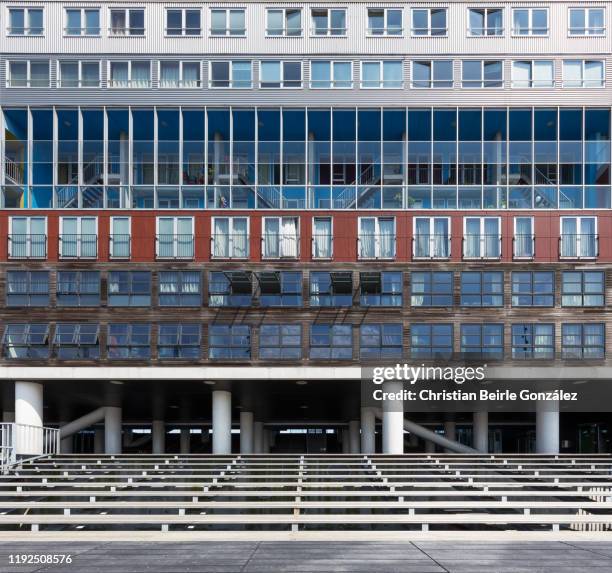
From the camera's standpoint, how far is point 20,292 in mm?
37812

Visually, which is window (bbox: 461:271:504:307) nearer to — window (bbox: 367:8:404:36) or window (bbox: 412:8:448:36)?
window (bbox: 412:8:448:36)

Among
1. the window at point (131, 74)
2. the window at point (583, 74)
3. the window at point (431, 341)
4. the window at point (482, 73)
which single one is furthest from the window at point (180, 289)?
the window at point (583, 74)

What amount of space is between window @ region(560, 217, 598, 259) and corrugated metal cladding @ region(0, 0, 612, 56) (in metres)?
9.71

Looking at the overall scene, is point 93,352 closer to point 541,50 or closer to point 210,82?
point 210,82

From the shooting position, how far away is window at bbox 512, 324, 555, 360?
37469 millimetres

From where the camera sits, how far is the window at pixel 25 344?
3747 cm

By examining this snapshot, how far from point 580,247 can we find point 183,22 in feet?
79.7

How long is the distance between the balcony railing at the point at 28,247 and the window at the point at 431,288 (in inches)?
744

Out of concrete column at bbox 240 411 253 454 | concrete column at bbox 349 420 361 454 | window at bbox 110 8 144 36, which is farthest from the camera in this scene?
concrete column at bbox 349 420 361 454

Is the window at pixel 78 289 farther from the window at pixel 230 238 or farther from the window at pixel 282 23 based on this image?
the window at pixel 282 23

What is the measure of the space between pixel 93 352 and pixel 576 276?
24.6m

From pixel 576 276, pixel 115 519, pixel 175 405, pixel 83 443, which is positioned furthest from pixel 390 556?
pixel 83 443

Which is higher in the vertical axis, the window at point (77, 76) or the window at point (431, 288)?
the window at point (77, 76)

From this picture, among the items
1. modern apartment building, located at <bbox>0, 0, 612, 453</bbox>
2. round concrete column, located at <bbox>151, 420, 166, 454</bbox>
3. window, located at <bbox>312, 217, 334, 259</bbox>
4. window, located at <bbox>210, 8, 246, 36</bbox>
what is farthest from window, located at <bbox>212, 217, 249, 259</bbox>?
round concrete column, located at <bbox>151, 420, 166, 454</bbox>
